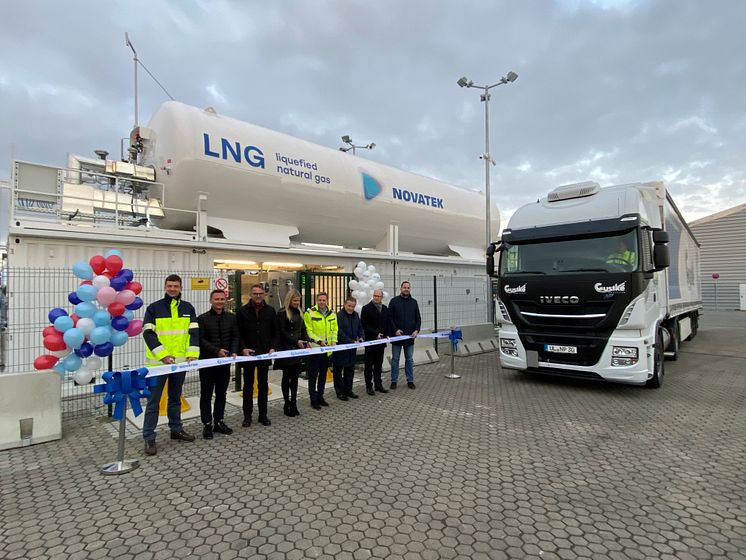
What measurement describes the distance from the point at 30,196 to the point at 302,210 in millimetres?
4334

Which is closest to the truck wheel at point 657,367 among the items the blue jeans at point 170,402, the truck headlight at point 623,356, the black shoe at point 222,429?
the truck headlight at point 623,356

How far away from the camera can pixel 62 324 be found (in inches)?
151

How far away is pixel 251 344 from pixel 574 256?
5.10 m

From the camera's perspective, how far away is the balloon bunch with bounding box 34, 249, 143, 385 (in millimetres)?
3875

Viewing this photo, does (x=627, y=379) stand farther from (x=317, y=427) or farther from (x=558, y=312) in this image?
(x=317, y=427)

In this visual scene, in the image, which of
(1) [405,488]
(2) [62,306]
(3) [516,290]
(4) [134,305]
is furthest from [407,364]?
(2) [62,306]

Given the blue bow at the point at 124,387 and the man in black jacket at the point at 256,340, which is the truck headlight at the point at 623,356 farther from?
the blue bow at the point at 124,387

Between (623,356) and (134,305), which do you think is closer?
(134,305)

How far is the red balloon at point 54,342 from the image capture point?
3873 millimetres

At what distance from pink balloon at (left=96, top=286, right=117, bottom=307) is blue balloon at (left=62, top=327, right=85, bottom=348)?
321mm

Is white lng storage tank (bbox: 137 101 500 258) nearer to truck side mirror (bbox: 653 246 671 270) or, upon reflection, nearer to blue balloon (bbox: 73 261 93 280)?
blue balloon (bbox: 73 261 93 280)

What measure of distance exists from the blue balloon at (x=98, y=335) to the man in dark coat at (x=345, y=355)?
9.88 feet

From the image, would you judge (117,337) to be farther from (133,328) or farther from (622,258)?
(622,258)

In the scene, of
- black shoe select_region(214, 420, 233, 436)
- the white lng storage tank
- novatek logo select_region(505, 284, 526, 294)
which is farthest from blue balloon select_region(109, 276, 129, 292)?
novatek logo select_region(505, 284, 526, 294)
